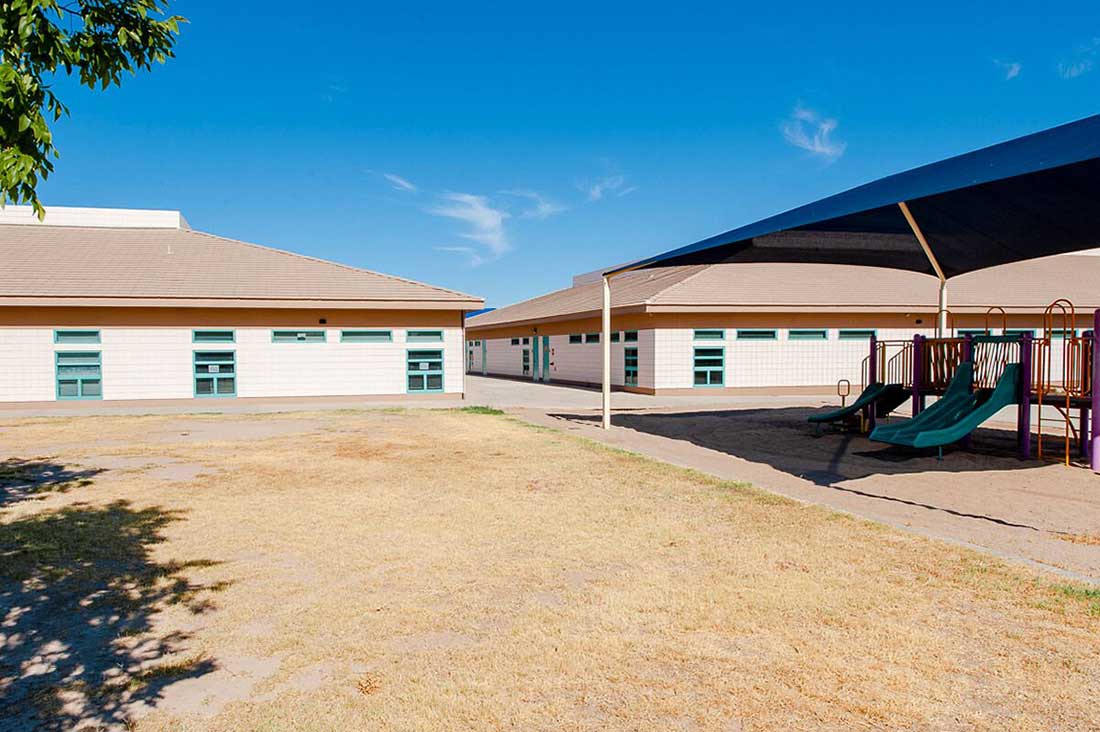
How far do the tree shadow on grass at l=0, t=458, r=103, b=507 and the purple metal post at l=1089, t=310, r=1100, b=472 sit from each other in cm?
1394

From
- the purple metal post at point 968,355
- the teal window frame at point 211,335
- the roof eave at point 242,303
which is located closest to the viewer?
the purple metal post at point 968,355

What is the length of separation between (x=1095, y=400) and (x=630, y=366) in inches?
706

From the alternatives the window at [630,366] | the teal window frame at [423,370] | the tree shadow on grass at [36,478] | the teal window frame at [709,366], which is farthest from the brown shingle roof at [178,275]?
the tree shadow on grass at [36,478]

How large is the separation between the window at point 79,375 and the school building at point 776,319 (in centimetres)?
1734

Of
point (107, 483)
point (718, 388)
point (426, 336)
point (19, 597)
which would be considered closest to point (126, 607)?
point (19, 597)

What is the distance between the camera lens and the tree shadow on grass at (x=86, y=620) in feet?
11.6

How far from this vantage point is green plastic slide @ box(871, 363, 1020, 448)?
10.4 m

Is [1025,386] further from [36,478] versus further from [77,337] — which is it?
[77,337]

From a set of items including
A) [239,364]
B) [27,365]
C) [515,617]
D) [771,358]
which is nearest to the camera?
[515,617]

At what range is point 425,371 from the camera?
78.3ft

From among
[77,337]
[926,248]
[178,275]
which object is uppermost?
[178,275]

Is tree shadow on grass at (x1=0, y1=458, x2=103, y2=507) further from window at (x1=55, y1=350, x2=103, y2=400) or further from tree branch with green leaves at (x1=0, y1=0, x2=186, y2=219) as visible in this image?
window at (x1=55, y1=350, x2=103, y2=400)

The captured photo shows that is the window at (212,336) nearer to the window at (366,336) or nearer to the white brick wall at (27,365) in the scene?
the window at (366,336)

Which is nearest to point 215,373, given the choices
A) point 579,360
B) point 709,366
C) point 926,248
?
point 579,360
